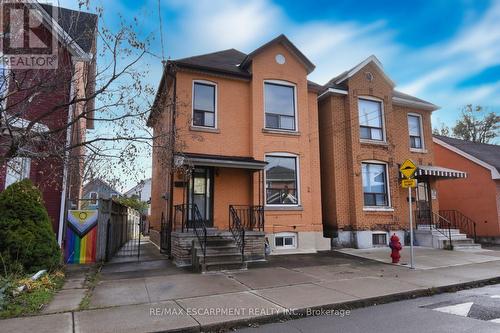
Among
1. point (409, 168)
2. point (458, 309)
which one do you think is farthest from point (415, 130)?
point (458, 309)

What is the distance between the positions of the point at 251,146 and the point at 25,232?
782cm

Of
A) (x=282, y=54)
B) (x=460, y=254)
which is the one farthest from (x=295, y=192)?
(x=460, y=254)

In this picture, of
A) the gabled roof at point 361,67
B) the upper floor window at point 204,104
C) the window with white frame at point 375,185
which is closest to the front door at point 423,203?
the window with white frame at point 375,185

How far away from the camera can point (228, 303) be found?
6.30m

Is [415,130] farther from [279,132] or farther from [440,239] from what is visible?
[279,132]

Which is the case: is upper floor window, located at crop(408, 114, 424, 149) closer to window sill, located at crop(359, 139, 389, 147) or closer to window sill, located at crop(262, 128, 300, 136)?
window sill, located at crop(359, 139, 389, 147)

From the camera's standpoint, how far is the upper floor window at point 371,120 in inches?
621

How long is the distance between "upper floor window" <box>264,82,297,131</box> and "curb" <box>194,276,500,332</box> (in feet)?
26.3

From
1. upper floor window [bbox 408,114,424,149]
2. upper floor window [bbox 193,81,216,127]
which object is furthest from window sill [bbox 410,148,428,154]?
upper floor window [bbox 193,81,216,127]

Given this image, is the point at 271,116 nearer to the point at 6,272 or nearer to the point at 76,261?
the point at 76,261

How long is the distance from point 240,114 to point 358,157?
219 inches

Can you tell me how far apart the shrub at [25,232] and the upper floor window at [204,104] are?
5.95 meters

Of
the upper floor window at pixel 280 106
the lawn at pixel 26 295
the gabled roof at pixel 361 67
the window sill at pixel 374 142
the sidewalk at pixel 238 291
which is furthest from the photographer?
the gabled roof at pixel 361 67

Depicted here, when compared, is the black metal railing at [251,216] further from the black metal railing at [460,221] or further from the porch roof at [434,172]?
the black metal railing at [460,221]
